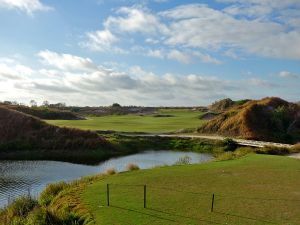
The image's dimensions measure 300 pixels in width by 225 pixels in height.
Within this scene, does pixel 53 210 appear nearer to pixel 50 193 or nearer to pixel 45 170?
pixel 50 193

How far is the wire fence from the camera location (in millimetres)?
A: 20250

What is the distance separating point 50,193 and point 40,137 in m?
43.0

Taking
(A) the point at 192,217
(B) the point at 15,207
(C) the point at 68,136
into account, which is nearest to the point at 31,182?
(B) the point at 15,207

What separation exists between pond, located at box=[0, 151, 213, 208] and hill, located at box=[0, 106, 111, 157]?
8745 mm

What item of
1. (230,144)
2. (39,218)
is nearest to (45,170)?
(39,218)

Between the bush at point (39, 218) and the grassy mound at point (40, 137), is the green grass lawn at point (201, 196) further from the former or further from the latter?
the grassy mound at point (40, 137)

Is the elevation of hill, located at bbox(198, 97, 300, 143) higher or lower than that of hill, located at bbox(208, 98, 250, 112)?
lower

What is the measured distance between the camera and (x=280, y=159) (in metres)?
40.7

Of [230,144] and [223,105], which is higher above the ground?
[223,105]

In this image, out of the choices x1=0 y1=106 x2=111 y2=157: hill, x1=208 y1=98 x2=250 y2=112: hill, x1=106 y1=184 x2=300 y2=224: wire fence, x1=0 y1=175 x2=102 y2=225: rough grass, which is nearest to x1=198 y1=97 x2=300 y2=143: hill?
x1=0 y1=106 x2=111 y2=157: hill

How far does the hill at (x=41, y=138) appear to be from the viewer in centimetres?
6675

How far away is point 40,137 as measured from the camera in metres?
→ 70.2

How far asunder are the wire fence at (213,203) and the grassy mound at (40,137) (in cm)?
4262

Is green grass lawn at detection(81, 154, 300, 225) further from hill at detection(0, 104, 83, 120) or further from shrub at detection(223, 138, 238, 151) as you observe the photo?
hill at detection(0, 104, 83, 120)
